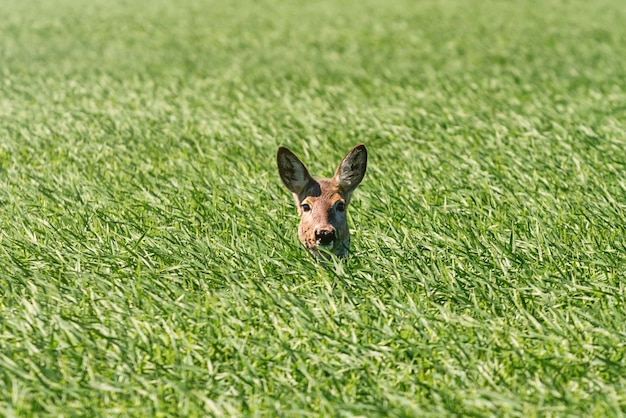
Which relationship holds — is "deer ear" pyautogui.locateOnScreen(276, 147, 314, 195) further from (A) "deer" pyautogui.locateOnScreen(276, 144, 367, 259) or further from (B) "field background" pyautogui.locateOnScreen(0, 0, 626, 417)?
(B) "field background" pyautogui.locateOnScreen(0, 0, 626, 417)

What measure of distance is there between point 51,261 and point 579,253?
9.71 feet

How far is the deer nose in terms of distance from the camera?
462 cm

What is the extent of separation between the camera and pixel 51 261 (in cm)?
521

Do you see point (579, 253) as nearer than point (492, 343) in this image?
No

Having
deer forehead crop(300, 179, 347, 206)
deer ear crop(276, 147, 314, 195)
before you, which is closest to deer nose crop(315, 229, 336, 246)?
deer forehead crop(300, 179, 347, 206)

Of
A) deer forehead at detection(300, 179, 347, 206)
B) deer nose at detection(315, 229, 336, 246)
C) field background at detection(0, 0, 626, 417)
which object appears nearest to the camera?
field background at detection(0, 0, 626, 417)

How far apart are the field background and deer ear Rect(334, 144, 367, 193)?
1.47ft

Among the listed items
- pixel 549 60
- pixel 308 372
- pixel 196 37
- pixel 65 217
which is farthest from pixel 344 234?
pixel 196 37

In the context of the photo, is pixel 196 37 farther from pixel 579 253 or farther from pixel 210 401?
pixel 210 401

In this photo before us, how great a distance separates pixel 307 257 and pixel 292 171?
1.78 feet

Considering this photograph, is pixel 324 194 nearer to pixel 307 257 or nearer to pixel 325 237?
pixel 325 237

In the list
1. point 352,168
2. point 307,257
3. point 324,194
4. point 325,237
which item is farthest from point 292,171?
point 307,257

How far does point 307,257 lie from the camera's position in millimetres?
5113

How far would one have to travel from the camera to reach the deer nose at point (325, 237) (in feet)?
15.2
